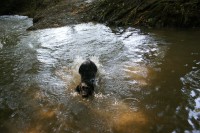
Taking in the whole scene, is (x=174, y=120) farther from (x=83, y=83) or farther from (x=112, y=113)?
(x=83, y=83)

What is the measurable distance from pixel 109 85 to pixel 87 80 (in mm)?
576

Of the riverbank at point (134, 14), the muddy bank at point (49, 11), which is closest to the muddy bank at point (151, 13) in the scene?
the riverbank at point (134, 14)

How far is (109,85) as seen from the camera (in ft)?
21.8

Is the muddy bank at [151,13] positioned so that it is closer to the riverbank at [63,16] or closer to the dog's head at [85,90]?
the riverbank at [63,16]

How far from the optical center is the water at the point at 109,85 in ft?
17.0

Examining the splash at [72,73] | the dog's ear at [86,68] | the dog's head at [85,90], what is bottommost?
the splash at [72,73]

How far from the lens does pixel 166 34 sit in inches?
380

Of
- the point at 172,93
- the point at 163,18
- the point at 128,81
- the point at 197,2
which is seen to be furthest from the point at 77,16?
the point at 172,93

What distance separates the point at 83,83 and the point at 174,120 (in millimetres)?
2396

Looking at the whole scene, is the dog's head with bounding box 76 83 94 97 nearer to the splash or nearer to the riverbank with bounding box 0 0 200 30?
the splash

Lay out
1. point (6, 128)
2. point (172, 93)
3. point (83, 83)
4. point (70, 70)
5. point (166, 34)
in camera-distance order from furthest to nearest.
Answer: point (166, 34) < point (70, 70) < point (83, 83) < point (172, 93) < point (6, 128)

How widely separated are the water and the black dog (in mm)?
187

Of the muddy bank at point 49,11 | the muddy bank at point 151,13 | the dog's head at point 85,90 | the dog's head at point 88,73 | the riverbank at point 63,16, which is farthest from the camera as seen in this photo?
the muddy bank at point 49,11

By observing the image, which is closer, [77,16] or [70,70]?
[70,70]
